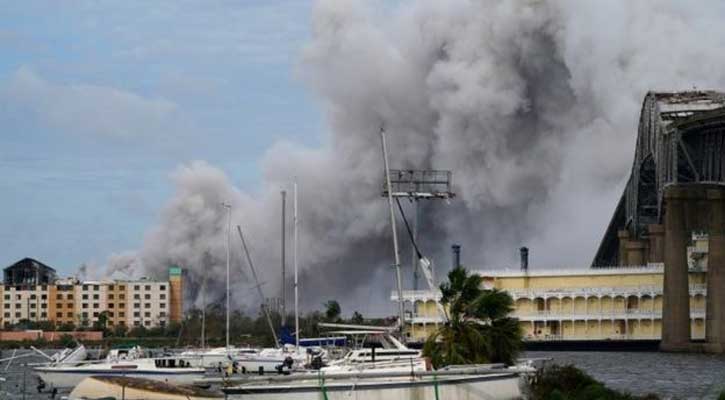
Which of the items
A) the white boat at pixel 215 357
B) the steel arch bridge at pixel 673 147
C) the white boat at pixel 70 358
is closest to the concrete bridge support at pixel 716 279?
the steel arch bridge at pixel 673 147

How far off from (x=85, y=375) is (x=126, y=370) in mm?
5796

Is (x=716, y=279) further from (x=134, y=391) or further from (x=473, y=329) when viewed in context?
(x=134, y=391)

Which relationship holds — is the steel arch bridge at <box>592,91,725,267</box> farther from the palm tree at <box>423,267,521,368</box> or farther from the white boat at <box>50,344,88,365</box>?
the palm tree at <box>423,267,521,368</box>

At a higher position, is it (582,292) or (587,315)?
(582,292)

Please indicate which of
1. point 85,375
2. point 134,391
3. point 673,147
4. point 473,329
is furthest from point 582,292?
point 134,391

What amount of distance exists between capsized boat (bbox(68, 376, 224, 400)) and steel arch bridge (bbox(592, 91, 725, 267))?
9783 cm

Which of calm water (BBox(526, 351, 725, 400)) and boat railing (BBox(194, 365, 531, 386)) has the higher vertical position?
boat railing (BBox(194, 365, 531, 386))

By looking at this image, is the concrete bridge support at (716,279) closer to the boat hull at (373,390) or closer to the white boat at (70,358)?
the white boat at (70,358)

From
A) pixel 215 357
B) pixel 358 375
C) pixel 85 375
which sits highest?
pixel 215 357

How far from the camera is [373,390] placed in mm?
64062

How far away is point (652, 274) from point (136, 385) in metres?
115

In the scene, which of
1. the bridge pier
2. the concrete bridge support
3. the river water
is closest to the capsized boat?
the river water

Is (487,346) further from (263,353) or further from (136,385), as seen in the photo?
(263,353)

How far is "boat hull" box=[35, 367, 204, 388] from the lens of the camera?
304 feet
